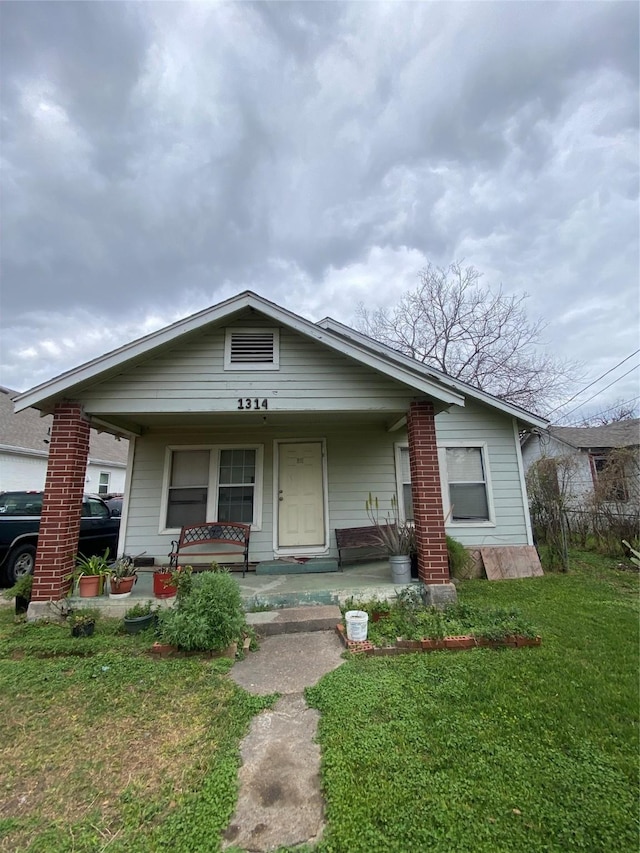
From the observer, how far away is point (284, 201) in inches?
462

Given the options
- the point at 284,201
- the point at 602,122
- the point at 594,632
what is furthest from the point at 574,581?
the point at 284,201

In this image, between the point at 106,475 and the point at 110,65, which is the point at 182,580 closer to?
the point at 110,65

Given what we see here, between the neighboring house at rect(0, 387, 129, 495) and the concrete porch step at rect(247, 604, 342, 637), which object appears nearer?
the concrete porch step at rect(247, 604, 342, 637)

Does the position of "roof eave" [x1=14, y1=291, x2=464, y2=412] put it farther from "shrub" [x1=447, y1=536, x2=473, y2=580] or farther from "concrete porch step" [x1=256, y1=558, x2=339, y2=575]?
"concrete porch step" [x1=256, y1=558, x2=339, y2=575]

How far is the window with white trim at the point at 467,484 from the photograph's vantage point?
24.7 ft

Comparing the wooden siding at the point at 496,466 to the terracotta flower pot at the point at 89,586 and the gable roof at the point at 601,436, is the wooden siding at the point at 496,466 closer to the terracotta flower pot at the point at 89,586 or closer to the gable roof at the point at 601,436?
the terracotta flower pot at the point at 89,586

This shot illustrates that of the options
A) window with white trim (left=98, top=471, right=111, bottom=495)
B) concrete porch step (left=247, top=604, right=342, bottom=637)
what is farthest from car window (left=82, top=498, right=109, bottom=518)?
window with white trim (left=98, top=471, right=111, bottom=495)

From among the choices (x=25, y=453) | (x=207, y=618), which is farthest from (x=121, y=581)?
(x=25, y=453)

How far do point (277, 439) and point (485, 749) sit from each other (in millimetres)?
5721

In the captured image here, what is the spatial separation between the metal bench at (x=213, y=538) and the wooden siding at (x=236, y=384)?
2538 millimetres

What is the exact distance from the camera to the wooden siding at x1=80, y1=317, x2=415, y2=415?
5227mm

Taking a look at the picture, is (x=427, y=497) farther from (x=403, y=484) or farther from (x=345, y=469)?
(x=345, y=469)

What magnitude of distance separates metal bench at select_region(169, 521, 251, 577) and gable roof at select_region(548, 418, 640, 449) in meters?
14.2

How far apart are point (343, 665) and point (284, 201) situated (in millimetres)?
12599
